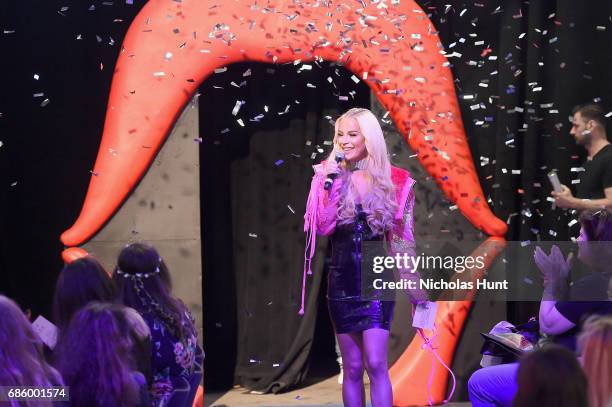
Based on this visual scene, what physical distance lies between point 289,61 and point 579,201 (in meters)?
1.67

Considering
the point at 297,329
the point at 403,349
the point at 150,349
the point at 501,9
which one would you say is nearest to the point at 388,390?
the point at 150,349

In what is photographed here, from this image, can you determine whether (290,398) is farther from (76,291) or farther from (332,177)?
(76,291)

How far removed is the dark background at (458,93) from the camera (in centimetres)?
482

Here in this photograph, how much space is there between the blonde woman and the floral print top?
26.6 inches

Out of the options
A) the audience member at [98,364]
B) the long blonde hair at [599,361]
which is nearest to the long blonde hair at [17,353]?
the audience member at [98,364]

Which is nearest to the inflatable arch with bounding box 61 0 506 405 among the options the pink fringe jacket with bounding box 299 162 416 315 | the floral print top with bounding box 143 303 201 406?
the pink fringe jacket with bounding box 299 162 416 315

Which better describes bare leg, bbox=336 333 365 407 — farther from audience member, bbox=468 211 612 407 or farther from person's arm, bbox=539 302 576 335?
person's arm, bbox=539 302 576 335

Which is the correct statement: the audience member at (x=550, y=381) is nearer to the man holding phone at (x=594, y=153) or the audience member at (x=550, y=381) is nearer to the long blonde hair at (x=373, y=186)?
the long blonde hair at (x=373, y=186)

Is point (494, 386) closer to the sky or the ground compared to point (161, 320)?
closer to the ground

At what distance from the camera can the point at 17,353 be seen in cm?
213

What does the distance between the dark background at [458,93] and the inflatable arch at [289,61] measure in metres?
0.22

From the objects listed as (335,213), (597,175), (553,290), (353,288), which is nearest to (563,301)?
(553,290)

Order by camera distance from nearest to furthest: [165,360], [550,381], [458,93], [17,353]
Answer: [550,381]
[17,353]
[165,360]
[458,93]

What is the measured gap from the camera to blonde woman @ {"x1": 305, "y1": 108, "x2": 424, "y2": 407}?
133 inches
